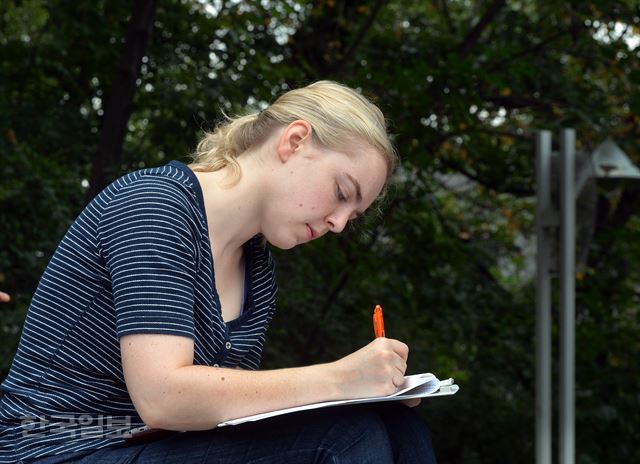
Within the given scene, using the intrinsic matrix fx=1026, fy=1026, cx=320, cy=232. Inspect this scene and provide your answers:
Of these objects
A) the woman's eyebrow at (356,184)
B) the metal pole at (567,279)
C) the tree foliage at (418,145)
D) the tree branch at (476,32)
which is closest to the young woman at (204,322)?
the woman's eyebrow at (356,184)

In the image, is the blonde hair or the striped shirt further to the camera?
the blonde hair

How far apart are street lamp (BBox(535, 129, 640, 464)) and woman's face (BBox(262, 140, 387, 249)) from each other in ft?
8.19

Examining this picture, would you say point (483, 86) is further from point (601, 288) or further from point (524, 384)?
point (524, 384)

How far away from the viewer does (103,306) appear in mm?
1701

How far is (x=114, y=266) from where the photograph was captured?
1.62 meters

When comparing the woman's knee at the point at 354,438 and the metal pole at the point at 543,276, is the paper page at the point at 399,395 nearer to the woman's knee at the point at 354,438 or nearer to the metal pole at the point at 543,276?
the woman's knee at the point at 354,438

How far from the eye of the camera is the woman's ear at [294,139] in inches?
71.1

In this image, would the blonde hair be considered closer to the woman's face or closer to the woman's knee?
the woman's face

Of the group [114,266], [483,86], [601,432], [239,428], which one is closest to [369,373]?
[239,428]

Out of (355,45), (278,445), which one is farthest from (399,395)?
(355,45)

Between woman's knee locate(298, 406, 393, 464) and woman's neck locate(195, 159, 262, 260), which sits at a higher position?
woman's neck locate(195, 159, 262, 260)

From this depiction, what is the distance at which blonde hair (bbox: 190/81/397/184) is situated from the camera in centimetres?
181

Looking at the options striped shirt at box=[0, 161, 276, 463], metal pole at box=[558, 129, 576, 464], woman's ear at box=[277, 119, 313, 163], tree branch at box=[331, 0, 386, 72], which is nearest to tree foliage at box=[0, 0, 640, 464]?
tree branch at box=[331, 0, 386, 72]

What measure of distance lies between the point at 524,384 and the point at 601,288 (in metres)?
0.74
